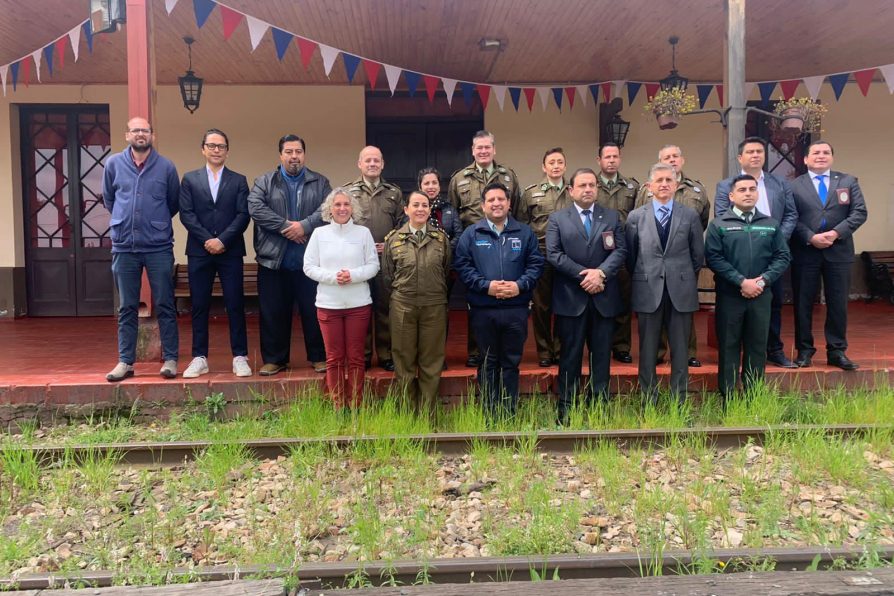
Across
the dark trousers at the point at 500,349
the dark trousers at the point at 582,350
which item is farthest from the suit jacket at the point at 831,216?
the dark trousers at the point at 500,349

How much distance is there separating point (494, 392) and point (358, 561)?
6.43ft

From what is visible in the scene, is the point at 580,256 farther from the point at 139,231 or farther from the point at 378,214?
the point at 139,231

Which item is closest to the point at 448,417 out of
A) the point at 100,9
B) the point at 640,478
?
the point at 640,478

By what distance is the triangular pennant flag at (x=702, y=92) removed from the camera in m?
9.35

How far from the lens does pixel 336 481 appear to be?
3836 mm

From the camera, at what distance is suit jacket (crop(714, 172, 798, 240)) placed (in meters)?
4.99

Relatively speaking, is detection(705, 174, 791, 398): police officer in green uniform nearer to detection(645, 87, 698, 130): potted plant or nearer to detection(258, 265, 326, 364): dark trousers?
detection(645, 87, 698, 130): potted plant

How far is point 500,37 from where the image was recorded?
24.3 ft

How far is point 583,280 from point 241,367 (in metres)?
2.80

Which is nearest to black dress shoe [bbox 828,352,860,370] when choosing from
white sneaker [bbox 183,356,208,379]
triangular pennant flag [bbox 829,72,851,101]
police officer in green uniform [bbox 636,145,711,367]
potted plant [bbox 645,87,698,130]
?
police officer in green uniform [bbox 636,145,711,367]

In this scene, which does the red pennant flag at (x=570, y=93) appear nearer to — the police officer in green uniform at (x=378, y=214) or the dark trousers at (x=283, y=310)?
the police officer in green uniform at (x=378, y=214)

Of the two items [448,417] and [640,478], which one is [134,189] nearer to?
[448,417]

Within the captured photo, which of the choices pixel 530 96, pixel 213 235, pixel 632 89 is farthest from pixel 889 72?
pixel 213 235

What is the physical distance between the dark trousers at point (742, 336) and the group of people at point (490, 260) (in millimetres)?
13
